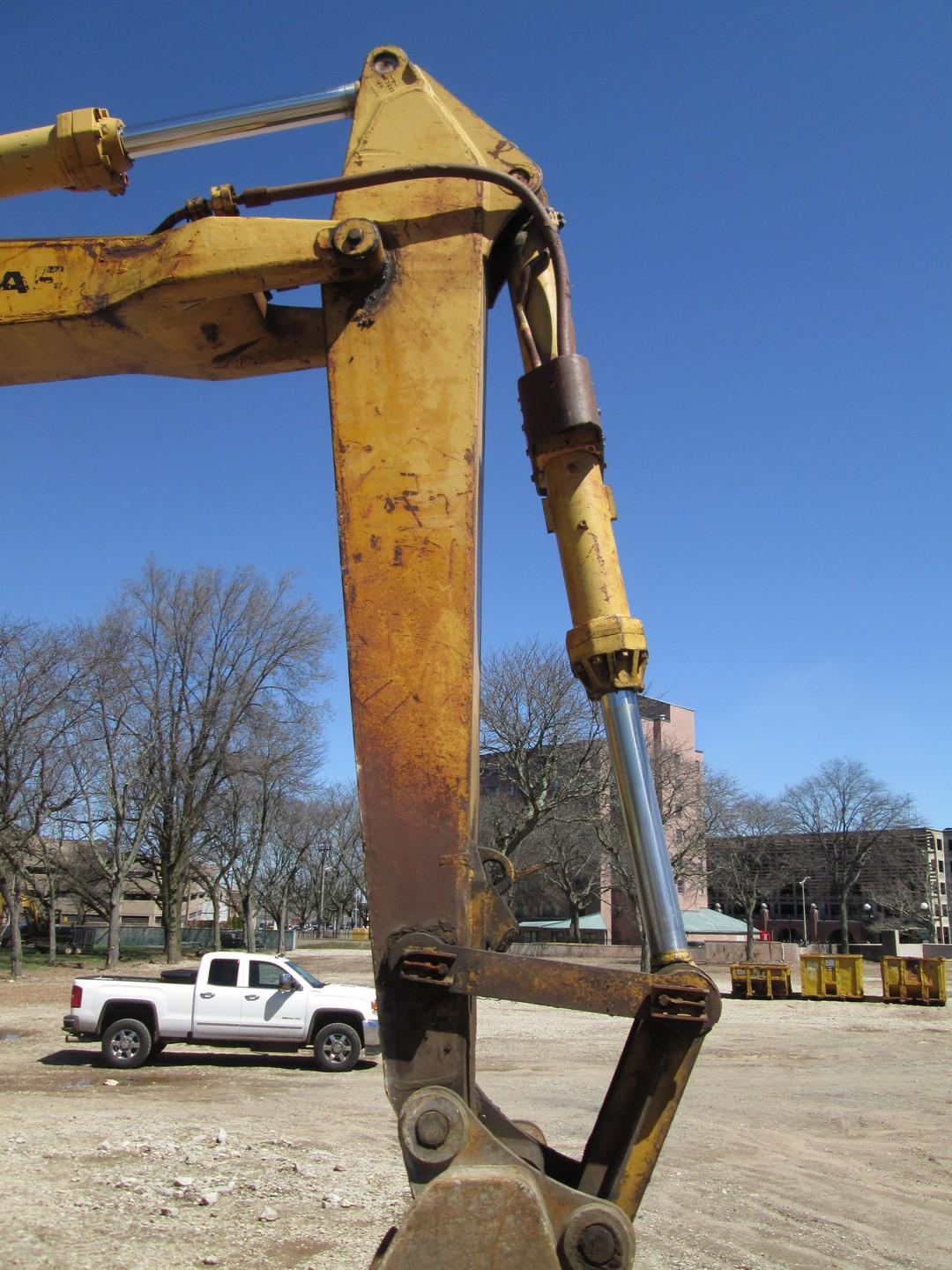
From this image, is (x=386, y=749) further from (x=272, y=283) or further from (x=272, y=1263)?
(x=272, y=1263)

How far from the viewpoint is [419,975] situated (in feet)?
9.07

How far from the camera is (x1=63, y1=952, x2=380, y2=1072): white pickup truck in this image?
1329cm

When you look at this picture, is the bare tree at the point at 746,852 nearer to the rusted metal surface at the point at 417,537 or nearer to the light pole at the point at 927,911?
the light pole at the point at 927,911

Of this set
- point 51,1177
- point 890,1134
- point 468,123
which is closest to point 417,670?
point 468,123

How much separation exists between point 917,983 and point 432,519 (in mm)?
26771

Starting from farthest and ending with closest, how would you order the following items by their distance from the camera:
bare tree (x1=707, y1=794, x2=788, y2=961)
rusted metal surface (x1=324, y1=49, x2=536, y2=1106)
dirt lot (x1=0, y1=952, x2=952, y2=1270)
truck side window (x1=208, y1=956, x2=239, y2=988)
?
bare tree (x1=707, y1=794, x2=788, y2=961)
truck side window (x1=208, y1=956, x2=239, y2=988)
dirt lot (x1=0, y1=952, x2=952, y2=1270)
rusted metal surface (x1=324, y1=49, x2=536, y2=1106)

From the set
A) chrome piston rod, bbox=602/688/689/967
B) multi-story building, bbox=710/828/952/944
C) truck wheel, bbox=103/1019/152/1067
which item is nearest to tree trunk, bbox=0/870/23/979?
truck wheel, bbox=103/1019/152/1067

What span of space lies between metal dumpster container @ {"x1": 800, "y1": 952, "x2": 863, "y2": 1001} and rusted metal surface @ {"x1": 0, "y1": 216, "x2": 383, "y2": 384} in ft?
85.8

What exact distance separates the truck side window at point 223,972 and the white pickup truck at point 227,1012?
0.01 m

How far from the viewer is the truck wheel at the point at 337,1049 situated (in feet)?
44.2

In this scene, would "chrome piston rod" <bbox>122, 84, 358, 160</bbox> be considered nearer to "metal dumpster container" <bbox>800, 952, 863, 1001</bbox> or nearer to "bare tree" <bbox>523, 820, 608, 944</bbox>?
"metal dumpster container" <bbox>800, 952, 863, 1001</bbox>

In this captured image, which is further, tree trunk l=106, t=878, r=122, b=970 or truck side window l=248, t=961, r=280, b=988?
tree trunk l=106, t=878, r=122, b=970

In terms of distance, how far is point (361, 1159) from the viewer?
8.16m

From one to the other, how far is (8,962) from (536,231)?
128 feet
